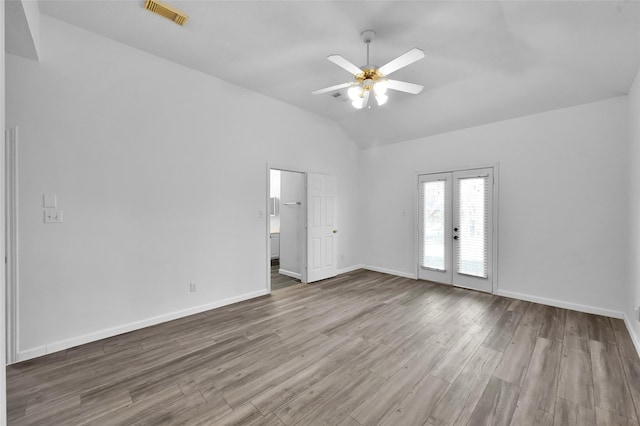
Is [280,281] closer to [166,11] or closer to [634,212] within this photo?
[166,11]

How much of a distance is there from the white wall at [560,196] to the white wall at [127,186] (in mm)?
3866

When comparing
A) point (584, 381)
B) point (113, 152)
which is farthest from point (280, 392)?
point (113, 152)

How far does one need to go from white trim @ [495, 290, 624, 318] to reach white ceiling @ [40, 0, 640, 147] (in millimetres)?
2873

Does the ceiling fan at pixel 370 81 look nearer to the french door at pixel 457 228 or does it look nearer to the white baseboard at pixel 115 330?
the french door at pixel 457 228

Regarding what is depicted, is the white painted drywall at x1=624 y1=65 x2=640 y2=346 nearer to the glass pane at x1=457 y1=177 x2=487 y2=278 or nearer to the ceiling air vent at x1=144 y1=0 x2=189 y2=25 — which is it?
the glass pane at x1=457 y1=177 x2=487 y2=278

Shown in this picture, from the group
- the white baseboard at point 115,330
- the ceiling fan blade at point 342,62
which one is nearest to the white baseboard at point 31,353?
the white baseboard at point 115,330

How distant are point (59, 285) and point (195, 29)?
3.09 meters

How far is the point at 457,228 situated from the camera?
514cm

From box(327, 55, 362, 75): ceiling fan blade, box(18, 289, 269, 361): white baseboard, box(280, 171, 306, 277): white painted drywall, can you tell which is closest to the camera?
box(327, 55, 362, 75): ceiling fan blade

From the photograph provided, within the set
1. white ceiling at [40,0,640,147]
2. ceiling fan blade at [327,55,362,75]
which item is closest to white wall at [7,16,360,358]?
white ceiling at [40,0,640,147]

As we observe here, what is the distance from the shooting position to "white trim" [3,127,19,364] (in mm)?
2688

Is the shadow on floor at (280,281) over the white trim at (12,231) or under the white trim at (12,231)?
under

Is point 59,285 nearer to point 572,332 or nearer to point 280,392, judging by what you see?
point 280,392

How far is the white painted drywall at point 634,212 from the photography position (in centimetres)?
301
